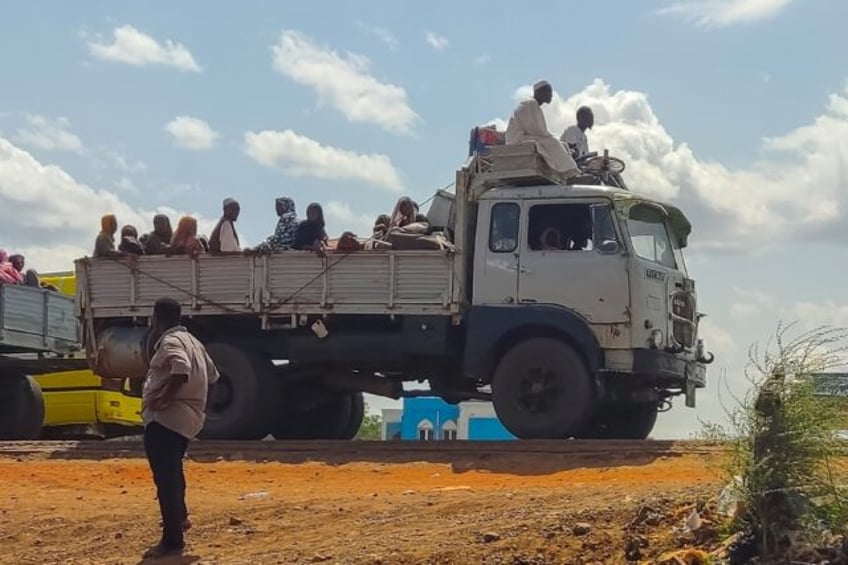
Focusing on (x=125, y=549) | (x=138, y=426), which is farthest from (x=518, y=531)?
(x=138, y=426)

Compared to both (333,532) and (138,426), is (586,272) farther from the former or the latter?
(138,426)

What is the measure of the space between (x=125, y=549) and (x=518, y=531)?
259 cm

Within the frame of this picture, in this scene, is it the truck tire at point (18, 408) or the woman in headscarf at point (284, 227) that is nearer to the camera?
the woman in headscarf at point (284, 227)

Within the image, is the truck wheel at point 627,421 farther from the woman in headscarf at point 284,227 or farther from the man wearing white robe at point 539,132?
the woman in headscarf at point 284,227

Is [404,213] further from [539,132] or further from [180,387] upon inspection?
[180,387]

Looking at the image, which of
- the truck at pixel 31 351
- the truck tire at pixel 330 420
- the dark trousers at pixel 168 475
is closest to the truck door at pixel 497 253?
the truck tire at pixel 330 420

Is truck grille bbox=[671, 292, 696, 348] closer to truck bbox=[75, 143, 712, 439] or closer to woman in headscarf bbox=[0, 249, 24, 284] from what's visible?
truck bbox=[75, 143, 712, 439]

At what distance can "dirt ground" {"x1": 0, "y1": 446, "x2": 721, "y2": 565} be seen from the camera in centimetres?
725

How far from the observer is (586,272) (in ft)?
42.4

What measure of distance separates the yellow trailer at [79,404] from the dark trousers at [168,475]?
35.6 ft

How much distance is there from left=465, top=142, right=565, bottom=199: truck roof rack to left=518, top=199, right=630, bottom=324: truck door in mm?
386

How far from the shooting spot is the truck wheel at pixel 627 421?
46.5 ft

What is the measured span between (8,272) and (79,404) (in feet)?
8.57

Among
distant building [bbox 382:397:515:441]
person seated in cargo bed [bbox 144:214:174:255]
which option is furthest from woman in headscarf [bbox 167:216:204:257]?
distant building [bbox 382:397:515:441]
